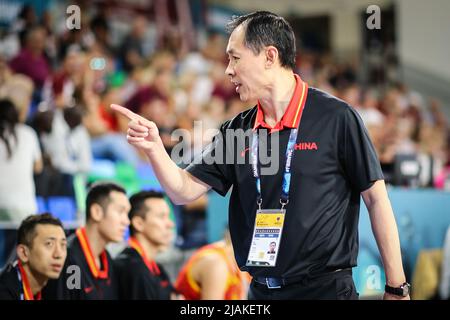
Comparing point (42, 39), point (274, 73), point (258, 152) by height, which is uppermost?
point (42, 39)

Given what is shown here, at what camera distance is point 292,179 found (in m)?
3.06

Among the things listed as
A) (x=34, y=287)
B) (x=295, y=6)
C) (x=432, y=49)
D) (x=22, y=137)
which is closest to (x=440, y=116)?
(x=432, y=49)

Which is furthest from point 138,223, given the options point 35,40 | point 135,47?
point 135,47

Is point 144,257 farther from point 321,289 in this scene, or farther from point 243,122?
point 321,289

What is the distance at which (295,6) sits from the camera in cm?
1852

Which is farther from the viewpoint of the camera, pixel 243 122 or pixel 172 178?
pixel 243 122

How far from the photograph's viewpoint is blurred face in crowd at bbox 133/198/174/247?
4844mm

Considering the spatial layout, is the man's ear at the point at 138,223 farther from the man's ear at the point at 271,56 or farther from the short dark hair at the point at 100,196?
the man's ear at the point at 271,56

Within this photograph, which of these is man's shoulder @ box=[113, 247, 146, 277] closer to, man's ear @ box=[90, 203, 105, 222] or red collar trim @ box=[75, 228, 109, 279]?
red collar trim @ box=[75, 228, 109, 279]

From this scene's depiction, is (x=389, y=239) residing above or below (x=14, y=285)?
above

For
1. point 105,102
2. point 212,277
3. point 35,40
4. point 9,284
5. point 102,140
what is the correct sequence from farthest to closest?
point 35,40 < point 105,102 < point 102,140 < point 212,277 < point 9,284

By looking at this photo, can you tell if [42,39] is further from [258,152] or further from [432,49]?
[432,49]

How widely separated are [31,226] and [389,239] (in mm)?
1867
